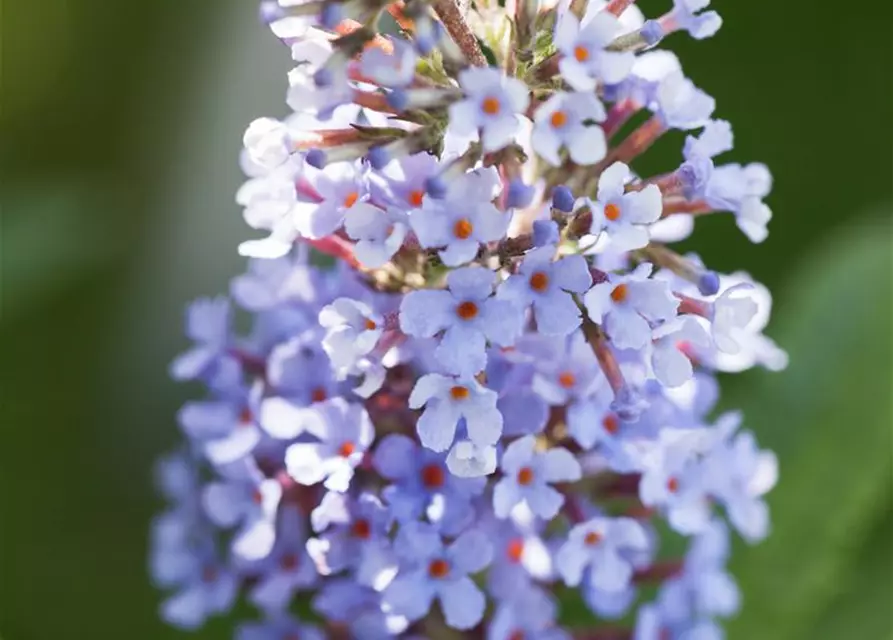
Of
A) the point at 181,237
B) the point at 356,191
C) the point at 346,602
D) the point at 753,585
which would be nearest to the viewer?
the point at 356,191

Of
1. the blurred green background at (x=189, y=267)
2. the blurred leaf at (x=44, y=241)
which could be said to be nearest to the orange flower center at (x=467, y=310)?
the blurred green background at (x=189, y=267)

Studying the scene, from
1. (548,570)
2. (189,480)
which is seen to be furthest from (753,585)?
(189,480)

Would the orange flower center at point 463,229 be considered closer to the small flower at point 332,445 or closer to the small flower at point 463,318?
the small flower at point 463,318

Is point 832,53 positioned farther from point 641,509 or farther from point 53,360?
point 53,360

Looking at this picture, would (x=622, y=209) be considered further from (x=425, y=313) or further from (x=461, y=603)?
(x=461, y=603)

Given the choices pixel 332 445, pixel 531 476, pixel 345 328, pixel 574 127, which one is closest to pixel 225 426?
pixel 332 445
